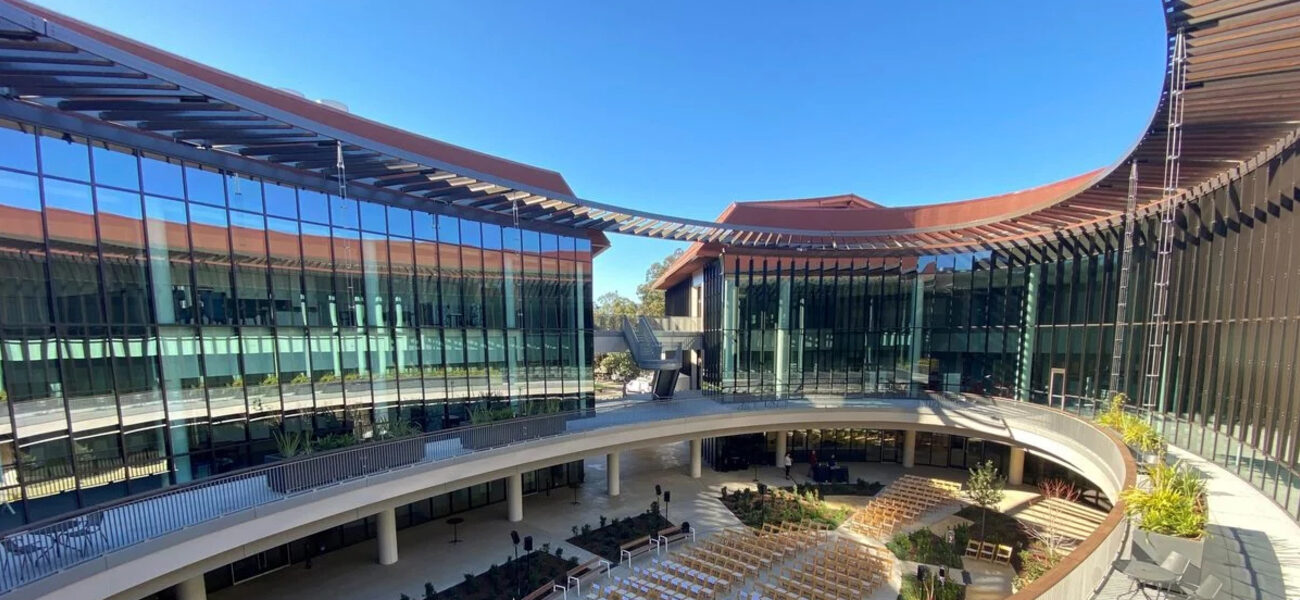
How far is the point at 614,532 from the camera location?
17359mm

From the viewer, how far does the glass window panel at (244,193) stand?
13.1 meters

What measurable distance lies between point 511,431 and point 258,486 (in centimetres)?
628

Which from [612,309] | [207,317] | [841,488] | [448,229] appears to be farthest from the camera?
[612,309]

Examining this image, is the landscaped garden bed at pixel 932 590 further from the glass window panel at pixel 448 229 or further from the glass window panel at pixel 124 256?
the glass window panel at pixel 124 256

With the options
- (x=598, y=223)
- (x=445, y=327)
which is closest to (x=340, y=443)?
(x=445, y=327)

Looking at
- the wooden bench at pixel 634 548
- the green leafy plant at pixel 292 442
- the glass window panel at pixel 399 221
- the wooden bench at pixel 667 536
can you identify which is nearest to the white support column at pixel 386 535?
the green leafy plant at pixel 292 442

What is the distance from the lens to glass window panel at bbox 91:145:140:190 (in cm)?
1081

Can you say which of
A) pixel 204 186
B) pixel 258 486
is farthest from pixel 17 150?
pixel 258 486

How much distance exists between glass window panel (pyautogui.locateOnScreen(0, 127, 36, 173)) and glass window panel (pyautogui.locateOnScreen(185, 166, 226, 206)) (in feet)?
8.43

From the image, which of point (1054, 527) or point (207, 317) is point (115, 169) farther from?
point (1054, 527)

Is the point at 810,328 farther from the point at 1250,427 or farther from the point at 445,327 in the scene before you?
the point at 445,327

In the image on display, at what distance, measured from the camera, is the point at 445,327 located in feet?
57.7

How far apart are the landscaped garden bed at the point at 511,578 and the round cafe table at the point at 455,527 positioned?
2.42 m

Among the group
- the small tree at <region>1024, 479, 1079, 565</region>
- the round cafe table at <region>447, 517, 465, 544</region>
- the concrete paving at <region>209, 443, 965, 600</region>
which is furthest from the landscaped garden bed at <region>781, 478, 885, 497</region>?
the round cafe table at <region>447, 517, 465, 544</region>
